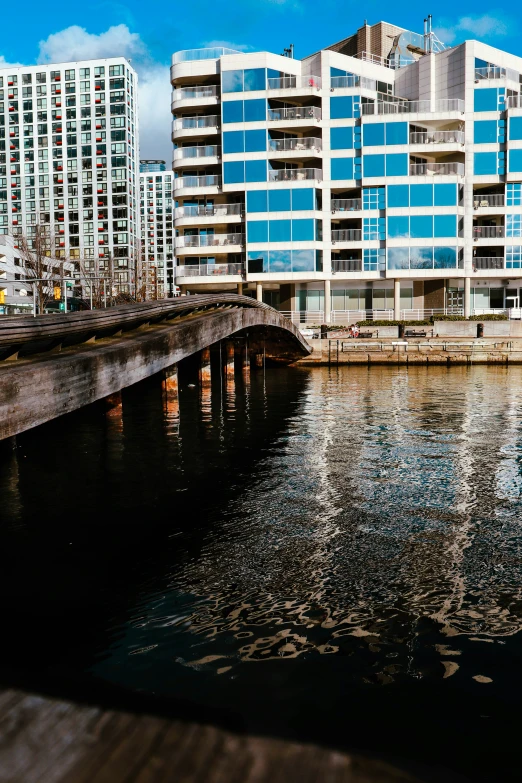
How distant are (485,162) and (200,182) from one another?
24.8 meters

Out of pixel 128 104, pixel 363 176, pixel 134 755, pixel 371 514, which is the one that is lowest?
pixel 371 514

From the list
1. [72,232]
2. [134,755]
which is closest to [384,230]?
[134,755]

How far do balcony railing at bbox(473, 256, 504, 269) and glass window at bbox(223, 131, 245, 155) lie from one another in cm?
2248

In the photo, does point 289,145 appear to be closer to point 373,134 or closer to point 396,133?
point 373,134

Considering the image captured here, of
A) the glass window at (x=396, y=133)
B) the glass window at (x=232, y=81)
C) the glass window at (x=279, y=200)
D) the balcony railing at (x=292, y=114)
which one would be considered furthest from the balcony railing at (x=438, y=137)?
the glass window at (x=232, y=81)

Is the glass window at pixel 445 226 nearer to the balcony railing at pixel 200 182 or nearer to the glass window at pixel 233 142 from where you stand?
the glass window at pixel 233 142

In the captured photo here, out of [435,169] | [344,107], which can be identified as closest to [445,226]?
[435,169]

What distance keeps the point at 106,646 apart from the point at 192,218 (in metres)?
54.3

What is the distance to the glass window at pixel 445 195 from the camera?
183 ft

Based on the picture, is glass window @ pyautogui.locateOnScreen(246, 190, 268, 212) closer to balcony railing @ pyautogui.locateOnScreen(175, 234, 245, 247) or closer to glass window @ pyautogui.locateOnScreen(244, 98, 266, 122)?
balcony railing @ pyautogui.locateOnScreen(175, 234, 245, 247)

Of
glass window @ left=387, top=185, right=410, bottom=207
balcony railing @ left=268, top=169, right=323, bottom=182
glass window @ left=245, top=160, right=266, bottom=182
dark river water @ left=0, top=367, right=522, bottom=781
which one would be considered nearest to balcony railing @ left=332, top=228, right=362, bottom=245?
glass window @ left=387, top=185, right=410, bottom=207

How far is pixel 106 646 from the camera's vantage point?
5660 mm

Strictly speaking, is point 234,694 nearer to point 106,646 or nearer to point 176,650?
point 176,650

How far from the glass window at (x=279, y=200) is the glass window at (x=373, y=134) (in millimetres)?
8142
